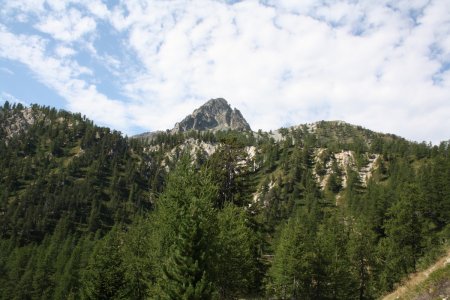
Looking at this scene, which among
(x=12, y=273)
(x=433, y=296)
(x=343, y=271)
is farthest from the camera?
(x=12, y=273)

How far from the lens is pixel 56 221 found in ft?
544

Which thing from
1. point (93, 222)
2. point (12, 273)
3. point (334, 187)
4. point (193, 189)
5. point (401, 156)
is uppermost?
point (401, 156)

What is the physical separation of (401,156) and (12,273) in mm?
180226

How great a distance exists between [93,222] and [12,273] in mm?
70759

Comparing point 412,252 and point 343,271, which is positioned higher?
point 412,252

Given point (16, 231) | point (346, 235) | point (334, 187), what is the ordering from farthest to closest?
Result: point (334, 187) < point (16, 231) < point (346, 235)

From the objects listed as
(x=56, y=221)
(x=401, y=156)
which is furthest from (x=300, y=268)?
(x=401, y=156)

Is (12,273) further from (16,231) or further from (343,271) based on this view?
(343,271)

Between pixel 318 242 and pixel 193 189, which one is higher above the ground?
pixel 193 189

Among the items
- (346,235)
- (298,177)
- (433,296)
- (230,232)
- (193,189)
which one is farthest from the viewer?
(298,177)

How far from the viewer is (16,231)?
486 feet

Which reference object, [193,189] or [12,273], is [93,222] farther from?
[193,189]

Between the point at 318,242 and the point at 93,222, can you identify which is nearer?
the point at 318,242

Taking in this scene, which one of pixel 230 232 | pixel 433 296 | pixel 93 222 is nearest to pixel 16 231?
pixel 93 222
